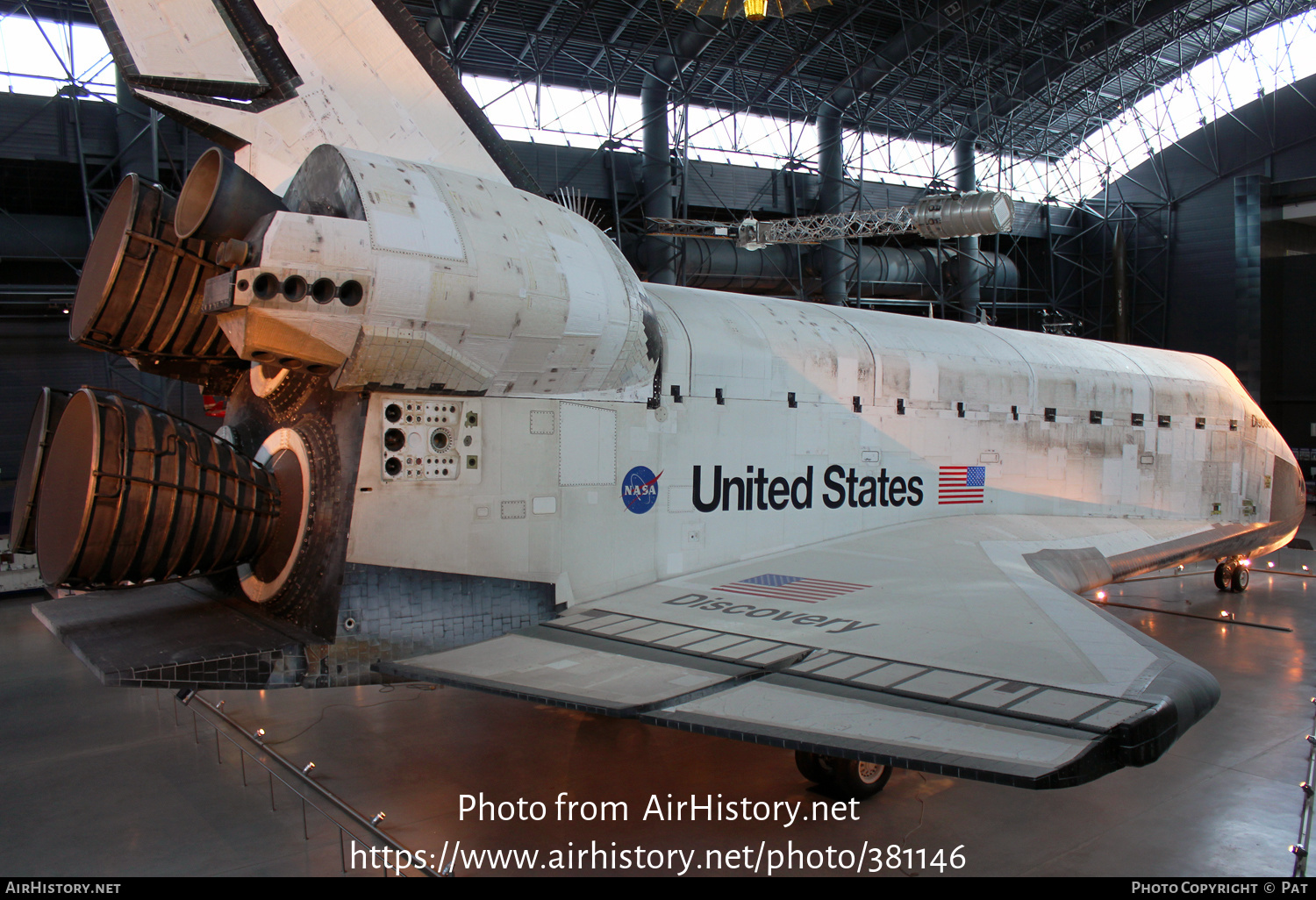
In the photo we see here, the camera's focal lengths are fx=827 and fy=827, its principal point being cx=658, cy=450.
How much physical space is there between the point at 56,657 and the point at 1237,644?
1180 cm

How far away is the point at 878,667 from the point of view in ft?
11.2

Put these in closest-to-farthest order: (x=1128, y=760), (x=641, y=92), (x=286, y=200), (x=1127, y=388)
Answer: (x=1128, y=760) < (x=286, y=200) < (x=1127, y=388) < (x=641, y=92)

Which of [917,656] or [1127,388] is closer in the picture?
[917,656]

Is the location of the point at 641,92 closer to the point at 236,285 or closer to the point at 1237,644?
the point at 1237,644

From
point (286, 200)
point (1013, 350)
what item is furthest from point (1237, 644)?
point (286, 200)

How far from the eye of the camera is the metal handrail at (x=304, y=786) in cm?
380

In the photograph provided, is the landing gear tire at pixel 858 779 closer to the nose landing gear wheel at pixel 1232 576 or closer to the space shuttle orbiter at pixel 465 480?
the space shuttle orbiter at pixel 465 480

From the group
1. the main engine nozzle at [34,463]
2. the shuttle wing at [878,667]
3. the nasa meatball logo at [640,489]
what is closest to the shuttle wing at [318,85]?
the main engine nozzle at [34,463]

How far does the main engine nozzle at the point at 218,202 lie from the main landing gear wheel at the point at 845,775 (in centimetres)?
372

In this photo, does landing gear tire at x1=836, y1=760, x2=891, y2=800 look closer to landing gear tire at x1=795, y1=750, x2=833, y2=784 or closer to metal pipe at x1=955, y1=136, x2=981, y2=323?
landing gear tire at x1=795, y1=750, x2=833, y2=784

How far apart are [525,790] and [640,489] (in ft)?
6.17

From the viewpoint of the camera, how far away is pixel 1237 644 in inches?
323

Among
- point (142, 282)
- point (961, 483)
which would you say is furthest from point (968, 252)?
point (142, 282)

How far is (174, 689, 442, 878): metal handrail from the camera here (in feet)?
12.5
